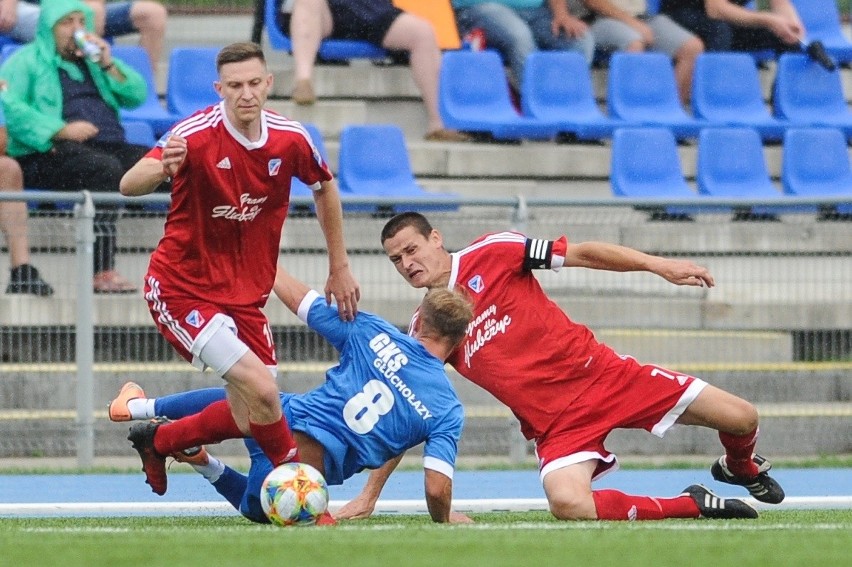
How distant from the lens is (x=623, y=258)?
728cm

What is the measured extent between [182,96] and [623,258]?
21.0ft

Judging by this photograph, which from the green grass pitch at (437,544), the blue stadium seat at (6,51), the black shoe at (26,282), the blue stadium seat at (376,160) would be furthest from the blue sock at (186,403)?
the blue stadium seat at (6,51)

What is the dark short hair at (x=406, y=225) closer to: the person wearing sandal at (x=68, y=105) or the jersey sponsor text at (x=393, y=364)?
the jersey sponsor text at (x=393, y=364)

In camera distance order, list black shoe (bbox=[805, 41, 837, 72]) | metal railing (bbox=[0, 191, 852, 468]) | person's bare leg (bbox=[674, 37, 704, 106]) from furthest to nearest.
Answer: person's bare leg (bbox=[674, 37, 704, 106]), black shoe (bbox=[805, 41, 837, 72]), metal railing (bbox=[0, 191, 852, 468])

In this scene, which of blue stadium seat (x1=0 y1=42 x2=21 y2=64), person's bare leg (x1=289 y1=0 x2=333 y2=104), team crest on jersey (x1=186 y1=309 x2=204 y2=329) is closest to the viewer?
team crest on jersey (x1=186 y1=309 x2=204 y2=329)

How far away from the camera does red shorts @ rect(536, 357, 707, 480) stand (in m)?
7.54

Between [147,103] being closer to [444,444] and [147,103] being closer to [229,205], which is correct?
[229,205]

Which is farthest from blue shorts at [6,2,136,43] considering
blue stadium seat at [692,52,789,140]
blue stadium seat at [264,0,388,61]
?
blue stadium seat at [692,52,789,140]

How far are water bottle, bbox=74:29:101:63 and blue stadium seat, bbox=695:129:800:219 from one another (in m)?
4.87

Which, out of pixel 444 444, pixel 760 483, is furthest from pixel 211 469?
pixel 760 483

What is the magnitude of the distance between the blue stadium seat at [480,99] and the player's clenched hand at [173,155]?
6843mm

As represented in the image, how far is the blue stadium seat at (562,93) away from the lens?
13.3 meters

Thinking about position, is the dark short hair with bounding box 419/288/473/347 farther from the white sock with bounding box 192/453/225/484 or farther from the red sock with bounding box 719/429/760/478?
the red sock with bounding box 719/429/760/478

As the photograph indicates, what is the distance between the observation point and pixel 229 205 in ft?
22.4
